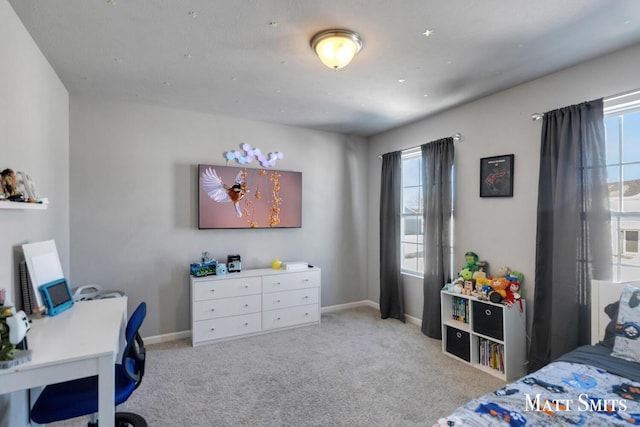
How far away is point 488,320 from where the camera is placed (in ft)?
9.07

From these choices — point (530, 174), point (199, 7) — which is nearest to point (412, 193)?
point (530, 174)

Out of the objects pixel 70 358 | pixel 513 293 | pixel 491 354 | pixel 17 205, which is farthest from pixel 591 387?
pixel 17 205

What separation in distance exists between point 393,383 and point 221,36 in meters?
2.88

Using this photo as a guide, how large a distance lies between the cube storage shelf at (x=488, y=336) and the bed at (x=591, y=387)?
0.55 meters

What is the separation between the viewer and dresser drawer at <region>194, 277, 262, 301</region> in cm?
331

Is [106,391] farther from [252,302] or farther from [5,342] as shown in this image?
[252,302]

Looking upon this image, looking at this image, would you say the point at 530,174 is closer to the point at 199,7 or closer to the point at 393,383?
the point at 393,383

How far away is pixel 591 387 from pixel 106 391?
2329 millimetres

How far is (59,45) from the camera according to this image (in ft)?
7.16

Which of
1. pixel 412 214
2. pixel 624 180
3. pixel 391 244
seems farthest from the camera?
pixel 391 244

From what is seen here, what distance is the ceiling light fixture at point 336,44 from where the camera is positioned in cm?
201

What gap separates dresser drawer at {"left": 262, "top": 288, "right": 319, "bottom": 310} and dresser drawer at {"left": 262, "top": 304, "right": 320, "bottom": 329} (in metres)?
0.05

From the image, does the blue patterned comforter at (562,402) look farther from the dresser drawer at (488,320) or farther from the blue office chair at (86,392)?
the blue office chair at (86,392)

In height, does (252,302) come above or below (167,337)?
above
